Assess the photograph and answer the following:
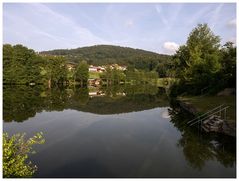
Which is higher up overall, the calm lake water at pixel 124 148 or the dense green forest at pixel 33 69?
the dense green forest at pixel 33 69

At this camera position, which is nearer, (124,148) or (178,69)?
(124,148)

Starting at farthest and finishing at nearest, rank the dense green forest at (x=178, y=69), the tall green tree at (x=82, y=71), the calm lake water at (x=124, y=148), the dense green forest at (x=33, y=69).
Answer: the tall green tree at (x=82, y=71)
the dense green forest at (x=33, y=69)
the dense green forest at (x=178, y=69)
the calm lake water at (x=124, y=148)

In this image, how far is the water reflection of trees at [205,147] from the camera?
1603 cm

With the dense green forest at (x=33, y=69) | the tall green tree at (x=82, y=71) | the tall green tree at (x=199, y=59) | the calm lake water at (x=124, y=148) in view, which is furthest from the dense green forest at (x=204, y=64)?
the tall green tree at (x=82, y=71)

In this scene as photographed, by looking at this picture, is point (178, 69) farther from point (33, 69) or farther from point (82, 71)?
point (82, 71)

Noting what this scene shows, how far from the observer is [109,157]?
1650 cm

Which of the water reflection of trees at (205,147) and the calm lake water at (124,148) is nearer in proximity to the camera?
the calm lake water at (124,148)

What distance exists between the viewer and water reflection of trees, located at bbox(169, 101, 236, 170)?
16031mm

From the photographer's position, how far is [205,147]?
61.3 ft

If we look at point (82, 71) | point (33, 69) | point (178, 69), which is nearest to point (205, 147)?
point (178, 69)

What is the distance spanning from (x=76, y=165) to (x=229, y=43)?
3248 centimetres

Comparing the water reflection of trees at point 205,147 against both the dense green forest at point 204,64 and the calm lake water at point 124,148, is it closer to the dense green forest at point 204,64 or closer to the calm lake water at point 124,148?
the calm lake water at point 124,148

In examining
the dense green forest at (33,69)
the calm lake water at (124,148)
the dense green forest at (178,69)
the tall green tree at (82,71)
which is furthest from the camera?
the tall green tree at (82,71)

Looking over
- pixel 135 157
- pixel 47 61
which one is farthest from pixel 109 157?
pixel 47 61
